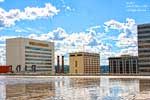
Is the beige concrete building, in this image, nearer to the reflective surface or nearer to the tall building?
the tall building

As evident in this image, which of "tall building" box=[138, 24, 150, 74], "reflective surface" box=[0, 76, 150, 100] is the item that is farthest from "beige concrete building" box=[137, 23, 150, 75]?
"reflective surface" box=[0, 76, 150, 100]

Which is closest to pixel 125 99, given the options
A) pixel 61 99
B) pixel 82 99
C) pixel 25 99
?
pixel 82 99

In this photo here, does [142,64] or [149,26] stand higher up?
[149,26]

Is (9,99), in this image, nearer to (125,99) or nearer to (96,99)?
(96,99)

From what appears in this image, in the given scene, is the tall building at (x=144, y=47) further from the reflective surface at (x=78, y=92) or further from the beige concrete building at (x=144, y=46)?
the reflective surface at (x=78, y=92)

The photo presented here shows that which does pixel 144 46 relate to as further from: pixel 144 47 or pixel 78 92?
pixel 78 92

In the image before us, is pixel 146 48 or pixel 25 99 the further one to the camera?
pixel 146 48

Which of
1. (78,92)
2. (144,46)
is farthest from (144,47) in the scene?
(78,92)

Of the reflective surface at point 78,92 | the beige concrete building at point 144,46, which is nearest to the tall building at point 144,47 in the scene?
the beige concrete building at point 144,46

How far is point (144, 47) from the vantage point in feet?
607

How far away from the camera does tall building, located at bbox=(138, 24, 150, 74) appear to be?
601 ft

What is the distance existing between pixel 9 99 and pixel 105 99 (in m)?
8.48

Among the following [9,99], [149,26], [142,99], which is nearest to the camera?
[142,99]

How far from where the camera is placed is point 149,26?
183000 millimetres
